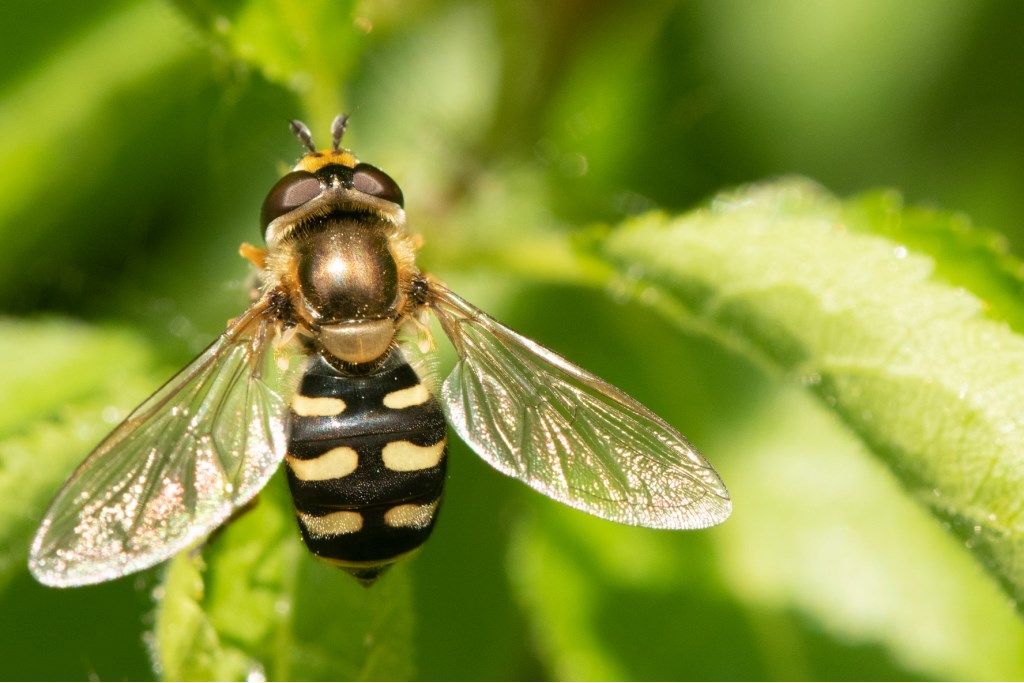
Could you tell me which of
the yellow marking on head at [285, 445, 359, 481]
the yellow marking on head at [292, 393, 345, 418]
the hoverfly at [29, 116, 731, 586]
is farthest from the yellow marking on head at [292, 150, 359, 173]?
the yellow marking on head at [285, 445, 359, 481]

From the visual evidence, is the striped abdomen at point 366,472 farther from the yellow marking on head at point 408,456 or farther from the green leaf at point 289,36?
the green leaf at point 289,36

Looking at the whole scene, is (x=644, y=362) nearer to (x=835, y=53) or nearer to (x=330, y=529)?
(x=330, y=529)

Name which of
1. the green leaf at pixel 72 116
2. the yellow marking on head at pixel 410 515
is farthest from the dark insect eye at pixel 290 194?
the green leaf at pixel 72 116

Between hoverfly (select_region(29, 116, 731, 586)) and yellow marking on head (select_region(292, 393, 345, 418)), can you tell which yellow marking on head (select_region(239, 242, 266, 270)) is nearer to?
hoverfly (select_region(29, 116, 731, 586))

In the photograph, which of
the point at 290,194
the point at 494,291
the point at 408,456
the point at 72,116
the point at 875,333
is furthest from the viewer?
the point at 494,291

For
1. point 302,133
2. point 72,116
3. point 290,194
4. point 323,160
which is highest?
point 72,116

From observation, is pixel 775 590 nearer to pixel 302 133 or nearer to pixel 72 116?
pixel 302 133

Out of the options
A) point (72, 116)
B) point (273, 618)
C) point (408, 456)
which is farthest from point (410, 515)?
point (72, 116)
